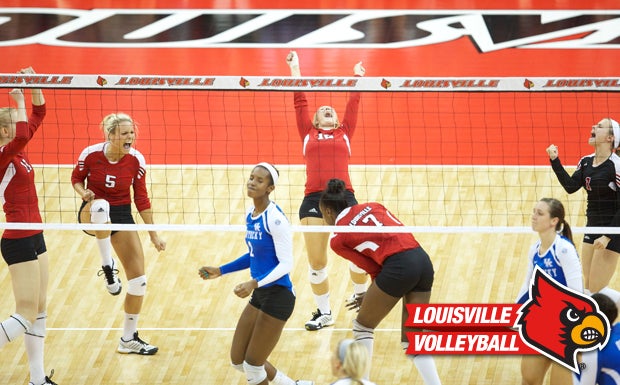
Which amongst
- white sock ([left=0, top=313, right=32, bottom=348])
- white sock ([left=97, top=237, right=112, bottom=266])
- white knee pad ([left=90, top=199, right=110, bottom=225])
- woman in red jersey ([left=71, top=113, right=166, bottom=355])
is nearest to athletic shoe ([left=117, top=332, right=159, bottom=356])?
woman in red jersey ([left=71, top=113, right=166, bottom=355])

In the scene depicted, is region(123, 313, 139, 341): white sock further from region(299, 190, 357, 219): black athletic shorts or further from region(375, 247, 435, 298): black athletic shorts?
region(375, 247, 435, 298): black athletic shorts

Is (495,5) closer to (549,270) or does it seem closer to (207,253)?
(207,253)

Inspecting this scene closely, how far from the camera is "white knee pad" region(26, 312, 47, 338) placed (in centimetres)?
956

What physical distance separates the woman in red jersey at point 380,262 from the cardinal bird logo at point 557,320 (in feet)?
2.98

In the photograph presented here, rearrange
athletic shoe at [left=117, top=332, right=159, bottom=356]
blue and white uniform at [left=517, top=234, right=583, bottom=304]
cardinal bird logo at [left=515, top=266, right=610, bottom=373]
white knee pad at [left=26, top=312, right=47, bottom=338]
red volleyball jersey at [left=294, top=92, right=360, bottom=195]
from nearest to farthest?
cardinal bird logo at [left=515, top=266, right=610, bottom=373], blue and white uniform at [left=517, top=234, right=583, bottom=304], white knee pad at [left=26, top=312, right=47, bottom=338], athletic shoe at [left=117, top=332, right=159, bottom=356], red volleyball jersey at [left=294, top=92, right=360, bottom=195]

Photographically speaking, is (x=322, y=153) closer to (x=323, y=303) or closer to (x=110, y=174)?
(x=323, y=303)

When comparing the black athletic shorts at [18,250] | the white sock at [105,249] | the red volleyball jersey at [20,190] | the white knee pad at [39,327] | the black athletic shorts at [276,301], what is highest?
the red volleyball jersey at [20,190]

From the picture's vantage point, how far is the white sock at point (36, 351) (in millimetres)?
9570

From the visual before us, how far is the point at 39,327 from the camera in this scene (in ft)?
31.7

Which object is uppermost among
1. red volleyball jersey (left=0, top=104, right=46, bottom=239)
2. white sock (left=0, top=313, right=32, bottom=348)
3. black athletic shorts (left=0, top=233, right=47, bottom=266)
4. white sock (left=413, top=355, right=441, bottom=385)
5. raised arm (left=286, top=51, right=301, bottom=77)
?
raised arm (left=286, top=51, right=301, bottom=77)

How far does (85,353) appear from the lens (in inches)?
414

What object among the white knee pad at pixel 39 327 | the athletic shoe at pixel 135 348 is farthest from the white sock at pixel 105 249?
the white knee pad at pixel 39 327

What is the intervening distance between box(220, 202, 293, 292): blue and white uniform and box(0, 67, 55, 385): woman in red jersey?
2.08m

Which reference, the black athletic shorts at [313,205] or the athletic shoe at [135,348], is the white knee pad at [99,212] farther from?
the black athletic shorts at [313,205]
